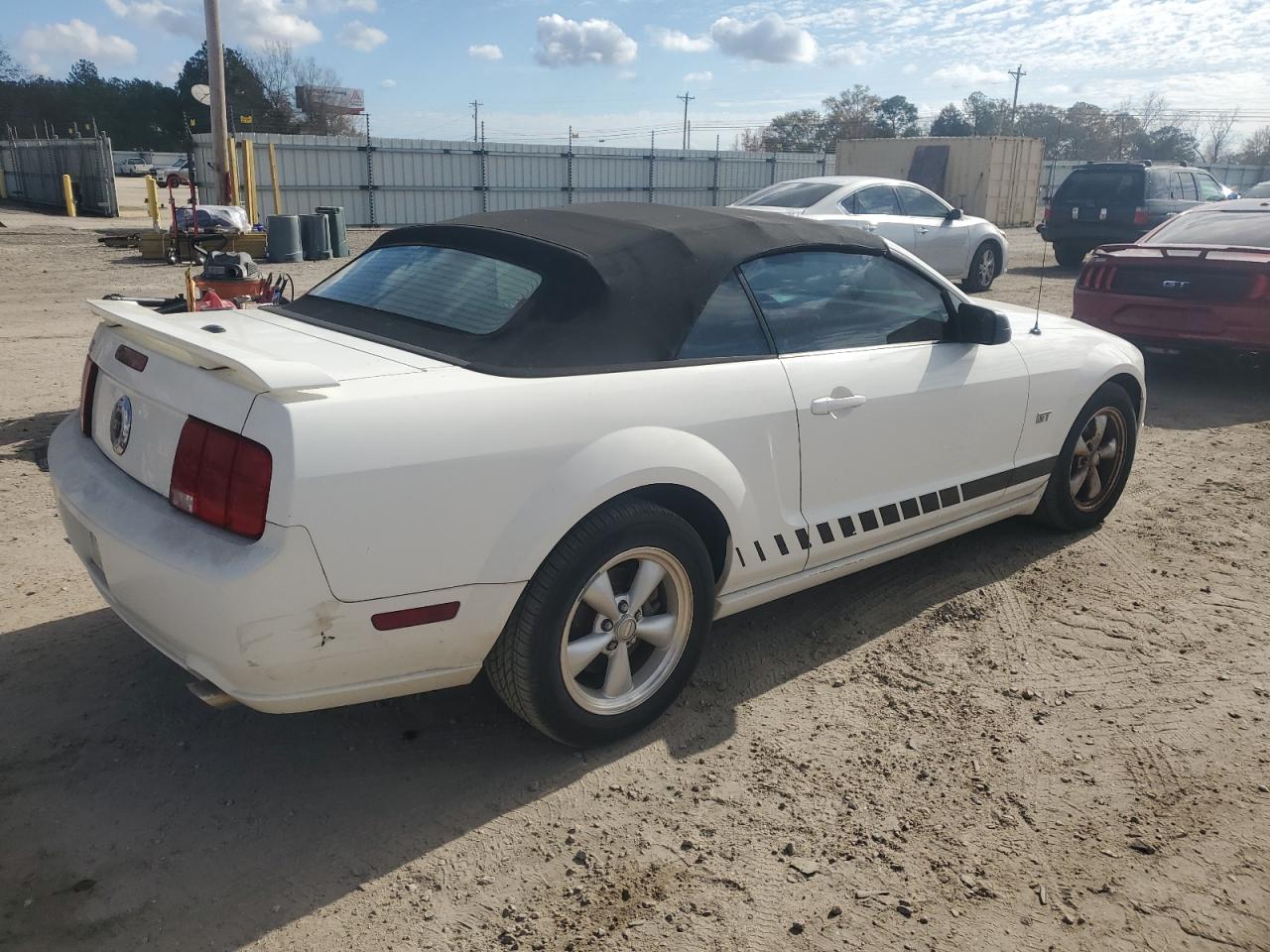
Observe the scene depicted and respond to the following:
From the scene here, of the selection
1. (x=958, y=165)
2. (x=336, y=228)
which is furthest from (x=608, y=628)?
(x=958, y=165)

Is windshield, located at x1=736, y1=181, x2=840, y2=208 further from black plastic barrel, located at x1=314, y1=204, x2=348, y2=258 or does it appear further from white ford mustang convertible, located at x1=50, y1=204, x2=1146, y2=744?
black plastic barrel, located at x1=314, y1=204, x2=348, y2=258

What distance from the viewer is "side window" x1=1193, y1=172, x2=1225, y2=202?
1766 cm

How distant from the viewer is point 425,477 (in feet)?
8.05

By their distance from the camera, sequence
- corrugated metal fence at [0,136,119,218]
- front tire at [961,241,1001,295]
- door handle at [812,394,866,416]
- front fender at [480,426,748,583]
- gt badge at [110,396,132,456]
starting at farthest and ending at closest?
corrugated metal fence at [0,136,119,218] → front tire at [961,241,1001,295] → door handle at [812,394,866,416] → gt badge at [110,396,132,456] → front fender at [480,426,748,583]

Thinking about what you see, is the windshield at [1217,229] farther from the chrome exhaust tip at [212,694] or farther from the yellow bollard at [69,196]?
the yellow bollard at [69,196]

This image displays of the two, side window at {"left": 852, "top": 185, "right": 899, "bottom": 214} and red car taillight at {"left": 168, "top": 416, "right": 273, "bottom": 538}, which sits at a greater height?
side window at {"left": 852, "top": 185, "right": 899, "bottom": 214}

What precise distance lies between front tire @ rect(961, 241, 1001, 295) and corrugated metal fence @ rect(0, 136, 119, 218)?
73.5 feet

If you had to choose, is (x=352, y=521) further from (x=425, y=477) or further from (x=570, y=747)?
(x=570, y=747)

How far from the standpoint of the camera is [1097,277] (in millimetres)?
8555

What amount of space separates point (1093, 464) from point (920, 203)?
356 inches

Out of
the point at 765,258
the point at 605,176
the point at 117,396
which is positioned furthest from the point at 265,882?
the point at 605,176

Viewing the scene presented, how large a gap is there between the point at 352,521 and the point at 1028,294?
43.3 ft

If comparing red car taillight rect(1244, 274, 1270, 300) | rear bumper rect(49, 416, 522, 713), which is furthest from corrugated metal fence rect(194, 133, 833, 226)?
rear bumper rect(49, 416, 522, 713)

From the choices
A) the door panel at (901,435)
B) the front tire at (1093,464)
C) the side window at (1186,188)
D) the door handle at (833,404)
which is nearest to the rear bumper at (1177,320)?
the front tire at (1093,464)
